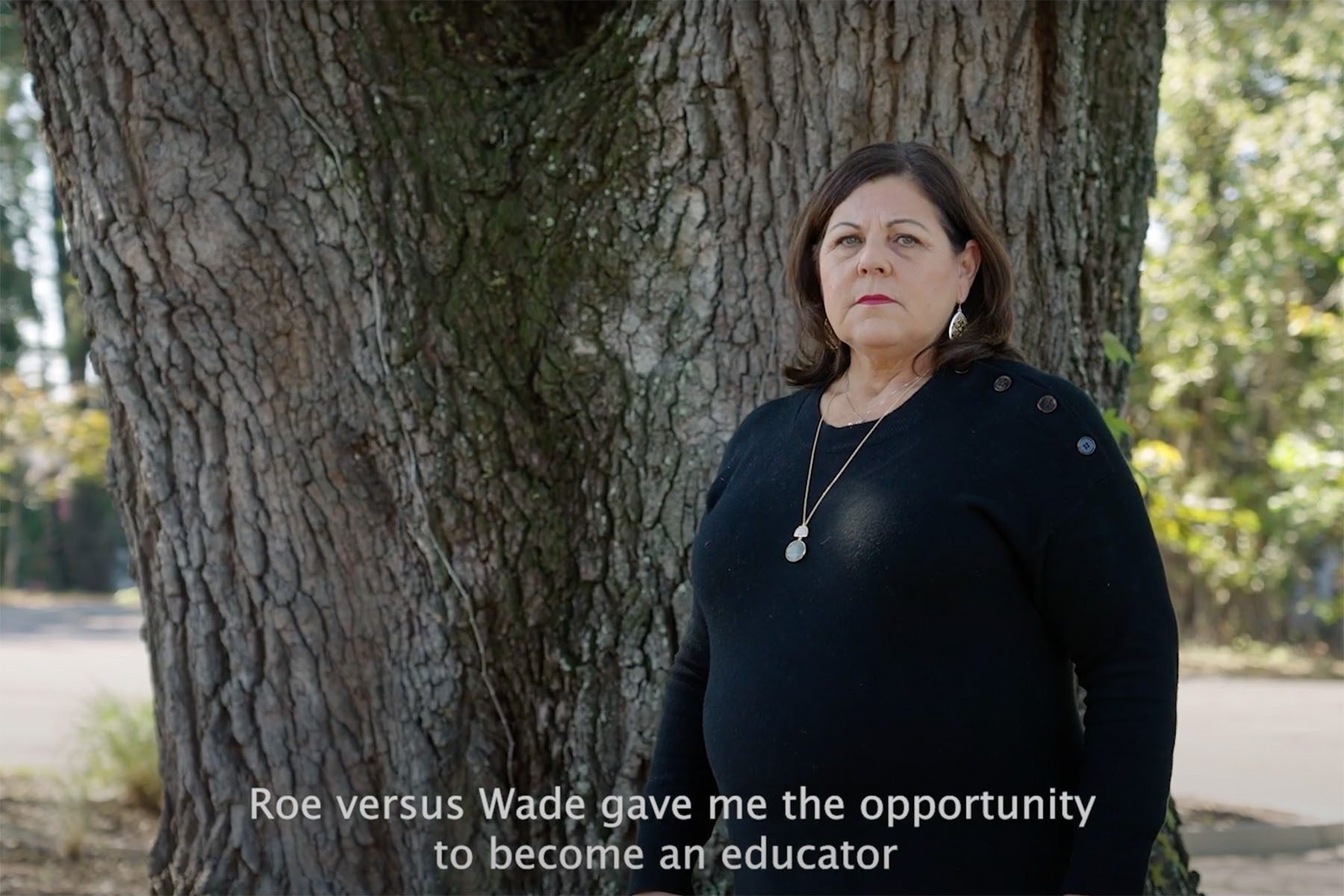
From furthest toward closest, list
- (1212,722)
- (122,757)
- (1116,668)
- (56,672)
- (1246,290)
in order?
(1246,290)
(56,672)
(1212,722)
(122,757)
(1116,668)

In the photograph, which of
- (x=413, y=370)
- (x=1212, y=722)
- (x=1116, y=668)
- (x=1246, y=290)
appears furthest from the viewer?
(x=1246, y=290)

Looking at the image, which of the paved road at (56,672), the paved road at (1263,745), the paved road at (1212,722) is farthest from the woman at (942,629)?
the paved road at (56,672)

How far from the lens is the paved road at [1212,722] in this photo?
754 centimetres

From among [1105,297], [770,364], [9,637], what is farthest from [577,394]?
[9,637]

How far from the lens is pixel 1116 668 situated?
1882mm

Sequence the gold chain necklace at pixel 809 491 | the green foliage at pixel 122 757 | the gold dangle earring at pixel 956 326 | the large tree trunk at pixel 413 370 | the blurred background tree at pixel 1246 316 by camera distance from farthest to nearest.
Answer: the blurred background tree at pixel 1246 316, the green foliage at pixel 122 757, the large tree trunk at pixel 413 370, the gold dangle earring at pixel 956 326, the gold chain necklace at pixel 809 491

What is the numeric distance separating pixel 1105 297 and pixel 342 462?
193 cm

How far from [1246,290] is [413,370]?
11439 millimetres

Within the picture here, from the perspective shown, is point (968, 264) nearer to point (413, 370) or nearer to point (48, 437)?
point (413, 370)

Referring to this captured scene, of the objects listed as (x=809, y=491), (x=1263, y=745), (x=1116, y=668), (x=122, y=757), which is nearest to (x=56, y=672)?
(x=122, y=757)

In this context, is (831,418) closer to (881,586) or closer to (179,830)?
(881,586)

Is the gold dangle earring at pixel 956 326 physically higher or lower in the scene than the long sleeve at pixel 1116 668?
higher

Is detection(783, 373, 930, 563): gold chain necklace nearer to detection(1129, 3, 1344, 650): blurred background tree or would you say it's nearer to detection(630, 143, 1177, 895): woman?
detection(630, 143, 1177, 895): woman

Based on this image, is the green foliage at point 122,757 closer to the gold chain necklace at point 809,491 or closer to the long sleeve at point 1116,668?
the gold chain necklace at point 809,491
